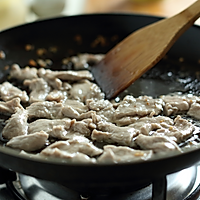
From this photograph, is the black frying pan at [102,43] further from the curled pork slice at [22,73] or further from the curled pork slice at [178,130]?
the curled pork slice at [178,130]

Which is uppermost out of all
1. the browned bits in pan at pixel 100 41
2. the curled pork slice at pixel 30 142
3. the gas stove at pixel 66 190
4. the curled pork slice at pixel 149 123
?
the browned bits in pan at pixel 100 41

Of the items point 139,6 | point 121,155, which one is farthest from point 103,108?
point 139,6

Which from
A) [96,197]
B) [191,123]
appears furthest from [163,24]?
[96,197]

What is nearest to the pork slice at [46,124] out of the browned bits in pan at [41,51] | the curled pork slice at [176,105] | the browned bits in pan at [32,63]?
the curled pork slice at [176,105]

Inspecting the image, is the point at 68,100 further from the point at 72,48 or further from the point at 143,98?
the point at 72,48

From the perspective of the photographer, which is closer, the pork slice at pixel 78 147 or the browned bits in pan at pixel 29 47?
the pork slice at pixel 78 147

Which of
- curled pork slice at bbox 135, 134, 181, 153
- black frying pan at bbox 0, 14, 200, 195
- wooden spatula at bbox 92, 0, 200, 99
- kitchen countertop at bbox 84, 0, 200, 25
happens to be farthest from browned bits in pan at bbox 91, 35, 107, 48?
curled pork slice at bbox 135, 134, 181, 153
